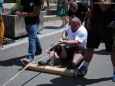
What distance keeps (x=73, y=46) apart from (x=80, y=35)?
0.27 metres

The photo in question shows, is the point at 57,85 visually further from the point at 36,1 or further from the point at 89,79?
the point at 36,1

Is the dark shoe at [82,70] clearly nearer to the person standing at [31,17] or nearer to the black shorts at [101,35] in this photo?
the black shorts at [101,35]

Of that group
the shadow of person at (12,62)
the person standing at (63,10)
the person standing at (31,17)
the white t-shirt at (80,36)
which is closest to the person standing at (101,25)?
the white t-shirt at (80,36)

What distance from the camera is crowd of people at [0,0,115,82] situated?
16.9 ft

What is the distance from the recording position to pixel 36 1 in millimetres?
5949

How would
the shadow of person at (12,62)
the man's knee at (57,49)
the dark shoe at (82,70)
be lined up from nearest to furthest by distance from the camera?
1. the dark shoe at (82,70)
2. the man's knee at (57,49)
3. the shadow of person at (12,62)

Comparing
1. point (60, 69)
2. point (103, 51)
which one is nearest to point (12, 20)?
point (103, 51)

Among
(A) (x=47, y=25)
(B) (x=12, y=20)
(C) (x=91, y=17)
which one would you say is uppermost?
(C) (x=91, y=17)

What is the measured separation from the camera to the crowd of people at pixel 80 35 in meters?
5.14

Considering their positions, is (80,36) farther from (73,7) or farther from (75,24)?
(73,7)

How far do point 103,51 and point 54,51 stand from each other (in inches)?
72.3

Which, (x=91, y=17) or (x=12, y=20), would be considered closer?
(x=91, y=17)

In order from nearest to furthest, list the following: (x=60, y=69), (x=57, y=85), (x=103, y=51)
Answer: (x=57, y=85) → (x=60, y=69) → (x=103, y=51)

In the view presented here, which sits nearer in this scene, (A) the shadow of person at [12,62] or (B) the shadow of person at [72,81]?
(B) the shadow of person at [72,81]
